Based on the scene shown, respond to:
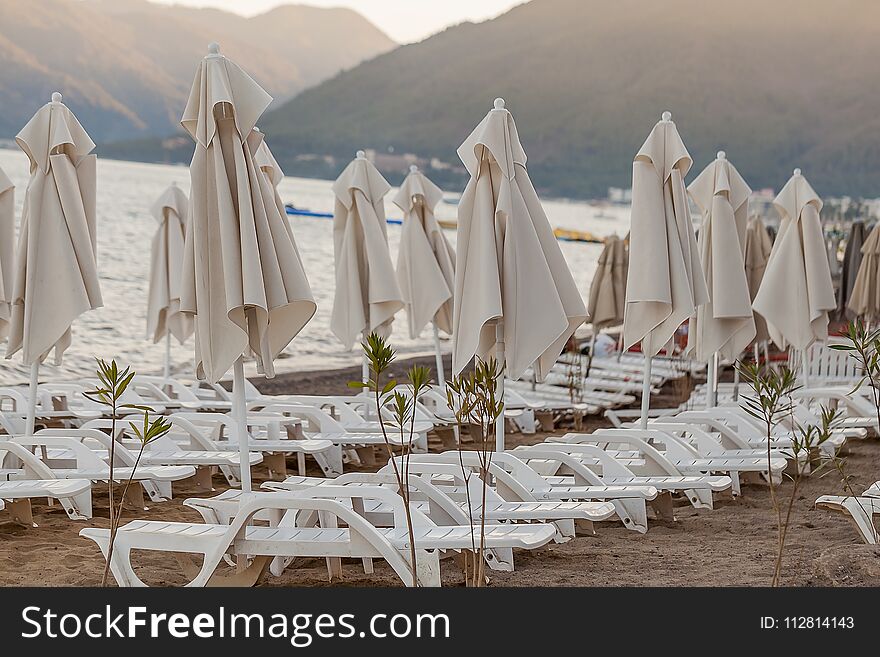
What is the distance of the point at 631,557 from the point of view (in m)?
4.14

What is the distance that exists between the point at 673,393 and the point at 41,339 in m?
7.50

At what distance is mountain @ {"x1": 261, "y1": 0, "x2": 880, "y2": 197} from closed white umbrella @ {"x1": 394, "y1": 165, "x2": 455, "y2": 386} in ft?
164

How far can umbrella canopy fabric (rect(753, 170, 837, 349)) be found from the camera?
24.6 ft

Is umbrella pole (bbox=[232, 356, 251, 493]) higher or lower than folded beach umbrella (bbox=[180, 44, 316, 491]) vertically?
lower

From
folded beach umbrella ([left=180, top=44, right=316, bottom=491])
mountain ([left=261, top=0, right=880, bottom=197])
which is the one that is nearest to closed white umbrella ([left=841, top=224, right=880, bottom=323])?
folded beach umbrella ([left=180, top=44, right=316, bottom=491])

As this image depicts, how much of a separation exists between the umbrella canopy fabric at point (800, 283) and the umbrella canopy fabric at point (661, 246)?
196 centimetres

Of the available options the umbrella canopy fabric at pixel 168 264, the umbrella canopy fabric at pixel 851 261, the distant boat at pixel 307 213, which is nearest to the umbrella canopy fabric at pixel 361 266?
the umbrella canopy fabric at pixel 168 264

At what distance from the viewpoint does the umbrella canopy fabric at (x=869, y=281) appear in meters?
10.5

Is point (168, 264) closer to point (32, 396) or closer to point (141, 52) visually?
point (32, 396)

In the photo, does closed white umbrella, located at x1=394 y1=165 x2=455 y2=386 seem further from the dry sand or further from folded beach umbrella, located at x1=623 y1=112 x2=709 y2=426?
the dry sand

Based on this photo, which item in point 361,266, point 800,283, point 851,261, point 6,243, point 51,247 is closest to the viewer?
point 51,247

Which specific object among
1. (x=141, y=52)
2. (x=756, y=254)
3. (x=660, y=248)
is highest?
(x=141, y=52)

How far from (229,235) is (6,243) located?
10.6 feet

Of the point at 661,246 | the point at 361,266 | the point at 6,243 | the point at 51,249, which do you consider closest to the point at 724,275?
the point at 661,246
